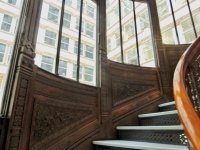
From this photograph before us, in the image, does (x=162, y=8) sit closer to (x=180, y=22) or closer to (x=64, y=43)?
(x=180, y=22)

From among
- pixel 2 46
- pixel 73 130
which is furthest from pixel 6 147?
pixel 2 46

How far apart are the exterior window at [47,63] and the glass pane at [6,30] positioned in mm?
353

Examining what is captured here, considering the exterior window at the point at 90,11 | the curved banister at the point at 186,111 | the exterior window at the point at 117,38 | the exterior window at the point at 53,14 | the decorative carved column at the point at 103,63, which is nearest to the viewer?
the curved banister at the point at 186,111

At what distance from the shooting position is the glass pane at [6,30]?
4.45 feet

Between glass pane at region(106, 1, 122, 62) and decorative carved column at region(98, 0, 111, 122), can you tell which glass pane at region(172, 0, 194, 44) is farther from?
decorative carved column at region(98, 0, 111, 122)

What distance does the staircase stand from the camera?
1347mm

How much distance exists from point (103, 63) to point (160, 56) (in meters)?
1.24

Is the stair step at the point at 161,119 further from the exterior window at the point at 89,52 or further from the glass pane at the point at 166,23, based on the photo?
the glass pane at the point at 166,23

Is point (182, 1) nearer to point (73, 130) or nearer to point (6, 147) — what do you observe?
point (73, 130)

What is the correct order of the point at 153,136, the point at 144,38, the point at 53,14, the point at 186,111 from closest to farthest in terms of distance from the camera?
the point at 186,111
the point at 153,136
the point at 53,14
the point at 144,38

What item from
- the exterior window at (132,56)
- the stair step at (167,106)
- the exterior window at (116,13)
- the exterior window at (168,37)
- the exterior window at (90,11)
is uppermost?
the exterior window at (116,13)

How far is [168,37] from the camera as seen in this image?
122 inches

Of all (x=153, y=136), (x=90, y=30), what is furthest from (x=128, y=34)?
(x=153, y=136)

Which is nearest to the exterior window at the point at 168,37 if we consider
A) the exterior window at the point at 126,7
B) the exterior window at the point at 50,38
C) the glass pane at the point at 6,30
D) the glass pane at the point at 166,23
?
the glass pane at the point at 166,23
